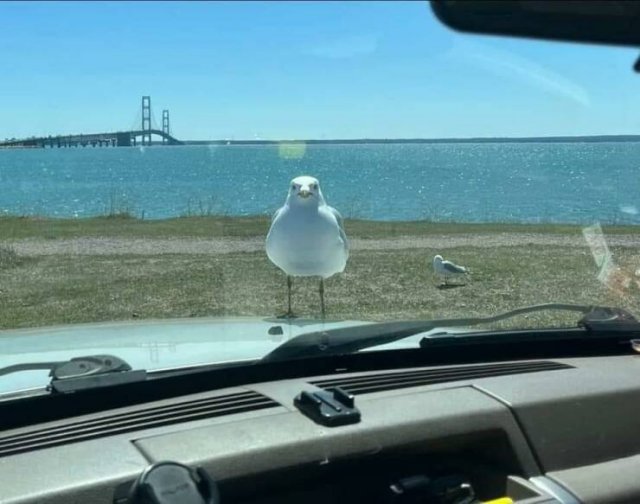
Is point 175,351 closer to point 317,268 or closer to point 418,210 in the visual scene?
point 317,268

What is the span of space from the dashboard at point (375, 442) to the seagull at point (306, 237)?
4.56 feet

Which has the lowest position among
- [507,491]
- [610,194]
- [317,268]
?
[507,491]

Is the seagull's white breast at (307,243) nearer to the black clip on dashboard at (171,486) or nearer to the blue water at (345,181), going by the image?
the blue water at (345,181)

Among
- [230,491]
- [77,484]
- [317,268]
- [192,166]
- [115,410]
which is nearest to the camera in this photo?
[77,484]

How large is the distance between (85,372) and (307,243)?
1798 mm

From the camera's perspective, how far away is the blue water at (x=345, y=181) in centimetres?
572

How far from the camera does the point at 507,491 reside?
9.80 feet

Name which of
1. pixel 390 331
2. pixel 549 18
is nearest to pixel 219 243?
pixel 390 331

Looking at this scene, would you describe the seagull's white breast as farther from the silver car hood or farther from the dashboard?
the dashboard

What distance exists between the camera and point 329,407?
2.95 metres

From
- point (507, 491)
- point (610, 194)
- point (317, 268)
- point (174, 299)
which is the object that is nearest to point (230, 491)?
point (507, 491)

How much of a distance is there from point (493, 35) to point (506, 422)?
140 cm

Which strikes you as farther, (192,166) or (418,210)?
(418,210)

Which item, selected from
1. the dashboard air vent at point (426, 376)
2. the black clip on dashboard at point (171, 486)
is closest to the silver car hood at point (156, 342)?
the dashboard air vent at point (426, 376)
